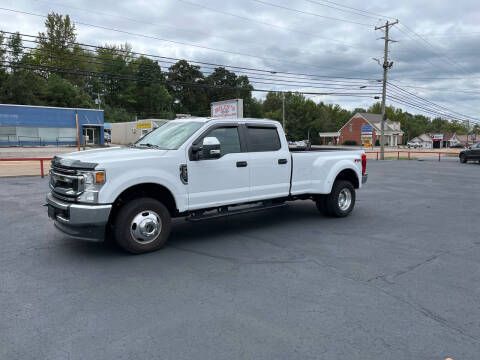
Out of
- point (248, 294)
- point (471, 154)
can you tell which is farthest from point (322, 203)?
point (471, 154)

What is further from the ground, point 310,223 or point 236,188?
point 236,188

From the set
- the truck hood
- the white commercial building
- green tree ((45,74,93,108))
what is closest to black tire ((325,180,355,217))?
the truck hood

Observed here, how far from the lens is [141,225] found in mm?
5473

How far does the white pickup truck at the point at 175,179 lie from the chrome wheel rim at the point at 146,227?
1 cm

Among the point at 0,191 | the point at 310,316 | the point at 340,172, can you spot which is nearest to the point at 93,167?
the point at 310,316

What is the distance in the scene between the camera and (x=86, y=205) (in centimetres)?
509

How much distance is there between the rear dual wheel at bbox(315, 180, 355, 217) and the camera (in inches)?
317

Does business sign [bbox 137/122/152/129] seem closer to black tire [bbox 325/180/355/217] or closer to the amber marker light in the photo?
black tire [bbox 325/180/355/217]

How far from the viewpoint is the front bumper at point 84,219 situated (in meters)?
5.02

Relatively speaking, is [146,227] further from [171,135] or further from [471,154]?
[471,154]

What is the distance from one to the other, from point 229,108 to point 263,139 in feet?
52.9

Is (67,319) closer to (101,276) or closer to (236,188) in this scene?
(101,276)

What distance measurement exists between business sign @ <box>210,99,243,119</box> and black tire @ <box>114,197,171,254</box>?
15.4m

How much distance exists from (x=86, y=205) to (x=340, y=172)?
5.26m
